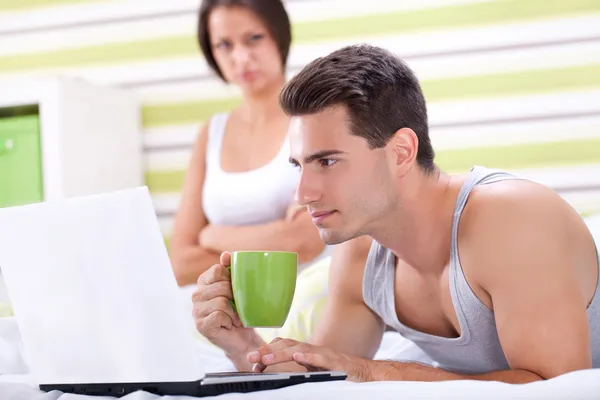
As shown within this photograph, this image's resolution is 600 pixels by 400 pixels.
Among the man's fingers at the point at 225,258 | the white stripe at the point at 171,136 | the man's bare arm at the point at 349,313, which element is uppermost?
the white stripe at the point at 171,136

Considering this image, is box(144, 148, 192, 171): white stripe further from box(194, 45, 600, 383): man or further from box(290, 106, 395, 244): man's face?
box(290, 106, 395, 244): man's face

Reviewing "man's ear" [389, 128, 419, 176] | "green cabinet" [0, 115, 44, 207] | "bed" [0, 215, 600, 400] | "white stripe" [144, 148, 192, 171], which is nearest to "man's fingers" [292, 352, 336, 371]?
"bed" [0, 215, 600, 400]

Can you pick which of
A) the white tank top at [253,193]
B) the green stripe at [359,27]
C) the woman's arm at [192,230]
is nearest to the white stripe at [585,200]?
the green stripe at [359,27]

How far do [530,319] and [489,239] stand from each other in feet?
0.48

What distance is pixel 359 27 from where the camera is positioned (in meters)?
2.82

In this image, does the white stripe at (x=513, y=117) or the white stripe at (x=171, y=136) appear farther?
the white stripe at (x=171, y=136)

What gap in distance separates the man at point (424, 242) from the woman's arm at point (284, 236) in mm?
571

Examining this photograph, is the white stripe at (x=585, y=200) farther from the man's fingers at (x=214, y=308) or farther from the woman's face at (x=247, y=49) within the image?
the man's fingers at (x=214, y=308)

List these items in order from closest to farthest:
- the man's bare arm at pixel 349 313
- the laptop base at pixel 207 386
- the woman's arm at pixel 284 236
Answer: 1. the laptop base at pixel 207 386
2. the man's bare arm at pixel 349 313
3. the woman's arm at pixel 284 236

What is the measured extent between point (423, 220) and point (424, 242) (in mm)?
43

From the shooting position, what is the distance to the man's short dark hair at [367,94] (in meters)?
1.39

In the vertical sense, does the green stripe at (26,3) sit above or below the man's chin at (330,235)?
above

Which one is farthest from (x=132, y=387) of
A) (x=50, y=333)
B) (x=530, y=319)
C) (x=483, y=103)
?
(x=483, y=103)

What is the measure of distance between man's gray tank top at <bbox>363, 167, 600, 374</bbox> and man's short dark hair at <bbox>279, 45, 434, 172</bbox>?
0.13 meters
